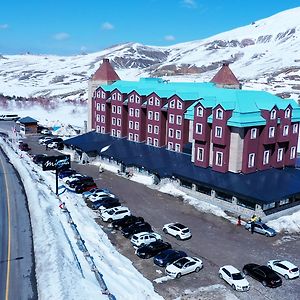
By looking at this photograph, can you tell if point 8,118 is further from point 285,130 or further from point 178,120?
point 285,130

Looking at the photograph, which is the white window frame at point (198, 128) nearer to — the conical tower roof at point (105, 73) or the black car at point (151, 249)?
the black car at point (151, 249)

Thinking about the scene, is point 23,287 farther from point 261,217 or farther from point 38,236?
point 261,217

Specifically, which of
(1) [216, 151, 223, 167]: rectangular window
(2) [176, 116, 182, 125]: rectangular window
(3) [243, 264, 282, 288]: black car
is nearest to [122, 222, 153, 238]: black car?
(3) [243, 264, 282, 288]: black car

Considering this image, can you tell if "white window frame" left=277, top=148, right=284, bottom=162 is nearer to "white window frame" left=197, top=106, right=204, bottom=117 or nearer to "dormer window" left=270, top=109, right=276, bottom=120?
"dormer window" left=270, top=109, right=276, bottom=120

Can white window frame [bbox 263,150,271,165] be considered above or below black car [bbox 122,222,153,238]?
above

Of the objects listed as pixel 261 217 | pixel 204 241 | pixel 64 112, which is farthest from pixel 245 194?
pixel 64 112

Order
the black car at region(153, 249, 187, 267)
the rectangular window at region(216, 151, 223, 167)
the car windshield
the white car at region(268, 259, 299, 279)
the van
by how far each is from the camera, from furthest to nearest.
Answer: the van
the rectangular window at region(216, 151, 223, 167)
the black car at region(153, 249, 187, 267)
the white car at region(268, 259, 299, 279)
the car windshield

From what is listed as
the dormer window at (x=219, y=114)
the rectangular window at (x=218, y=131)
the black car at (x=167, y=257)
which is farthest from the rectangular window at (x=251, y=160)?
the black car at (x=167, y=257)

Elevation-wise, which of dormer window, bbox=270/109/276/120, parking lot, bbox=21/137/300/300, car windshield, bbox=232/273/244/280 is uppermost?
dormer window, bbox=270/109/276/120
